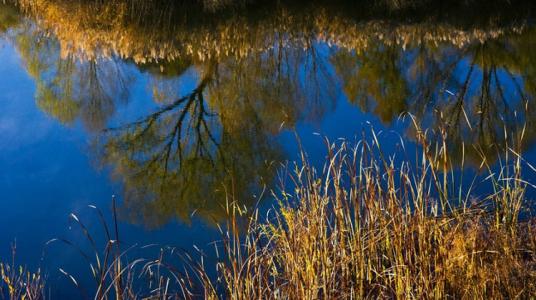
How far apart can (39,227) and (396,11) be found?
6.71 meters

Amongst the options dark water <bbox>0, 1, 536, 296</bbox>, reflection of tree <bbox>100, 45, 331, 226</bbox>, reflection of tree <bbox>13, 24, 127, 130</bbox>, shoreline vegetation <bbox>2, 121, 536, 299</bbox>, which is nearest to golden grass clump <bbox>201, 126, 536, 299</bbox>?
shoreline vegetation <bbox>2, 121, 536, 299</bbox>

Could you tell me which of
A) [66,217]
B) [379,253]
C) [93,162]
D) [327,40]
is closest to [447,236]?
[379,253]

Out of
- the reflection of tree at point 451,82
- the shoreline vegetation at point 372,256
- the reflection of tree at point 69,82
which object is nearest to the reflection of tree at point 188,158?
the reflection of tree at point 69,82

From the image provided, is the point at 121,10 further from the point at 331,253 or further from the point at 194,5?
the point at 331,253

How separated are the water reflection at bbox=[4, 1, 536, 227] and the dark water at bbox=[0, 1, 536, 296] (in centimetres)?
3

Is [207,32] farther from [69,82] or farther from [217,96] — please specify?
[69,82]

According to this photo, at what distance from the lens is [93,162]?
6820mm

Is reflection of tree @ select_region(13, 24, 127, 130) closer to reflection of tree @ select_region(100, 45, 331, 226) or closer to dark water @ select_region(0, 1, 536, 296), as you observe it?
dark water @ select_region(0, 1, 536, 296)

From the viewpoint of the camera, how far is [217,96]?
8.86m

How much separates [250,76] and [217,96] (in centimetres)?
53

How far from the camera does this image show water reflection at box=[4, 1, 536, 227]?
7.88 m

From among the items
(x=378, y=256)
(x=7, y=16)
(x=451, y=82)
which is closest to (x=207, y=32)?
(x=451, y=82)

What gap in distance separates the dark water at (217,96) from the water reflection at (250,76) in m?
0.03

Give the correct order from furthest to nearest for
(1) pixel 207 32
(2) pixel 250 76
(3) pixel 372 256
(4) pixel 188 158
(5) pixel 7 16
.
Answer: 1. (5) pixel 7 16
2. (1) pixel 207 32
3. (2) pixel 250 76
4. (4) pixel 188 158
5. (3) pixel 372 256
